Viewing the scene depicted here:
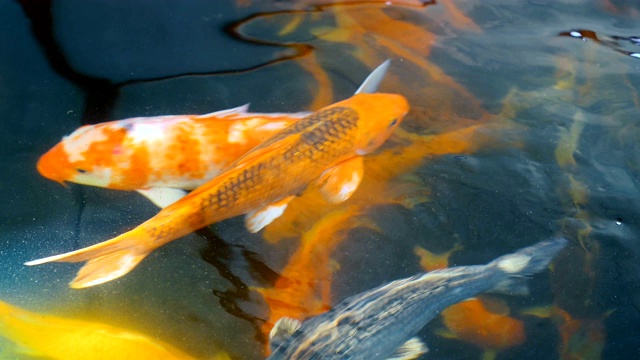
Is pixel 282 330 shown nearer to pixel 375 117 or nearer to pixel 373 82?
pixel 375 117

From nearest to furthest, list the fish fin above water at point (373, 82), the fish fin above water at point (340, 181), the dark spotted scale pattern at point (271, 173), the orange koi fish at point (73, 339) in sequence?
the orange koi fish at point (73, 339) < the dark spotted scale pattern at point (271, 173) < the fish fin above water at point (340, 181) < the fish fin above water at point (373, 82)

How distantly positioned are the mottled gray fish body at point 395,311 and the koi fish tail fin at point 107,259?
0.32 metres

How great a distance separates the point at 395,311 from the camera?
123 centimetres

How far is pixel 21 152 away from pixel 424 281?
931 mm

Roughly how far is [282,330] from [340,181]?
37cm

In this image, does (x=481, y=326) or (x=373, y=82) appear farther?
(x=373, y=82)

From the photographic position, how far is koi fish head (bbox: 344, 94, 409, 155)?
143 cm

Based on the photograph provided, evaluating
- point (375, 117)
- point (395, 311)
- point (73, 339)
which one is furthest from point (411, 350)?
point (73, 339)

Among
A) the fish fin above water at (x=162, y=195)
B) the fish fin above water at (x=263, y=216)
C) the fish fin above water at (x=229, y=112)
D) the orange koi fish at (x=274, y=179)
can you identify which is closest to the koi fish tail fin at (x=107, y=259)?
the orange koi fish at (x=274, y=179)

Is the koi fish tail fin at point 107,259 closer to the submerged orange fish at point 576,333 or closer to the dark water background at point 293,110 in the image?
the dark water background at point 293,110

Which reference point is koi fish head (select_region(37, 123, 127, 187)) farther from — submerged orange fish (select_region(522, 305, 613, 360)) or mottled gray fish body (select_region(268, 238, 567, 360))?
submerged orange fish (select_region(522, 305, 613, 360))

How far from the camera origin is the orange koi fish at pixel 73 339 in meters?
1.14

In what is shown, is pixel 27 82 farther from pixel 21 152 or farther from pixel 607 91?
pixel 607 91

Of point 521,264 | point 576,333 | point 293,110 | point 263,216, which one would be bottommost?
point 576,333
